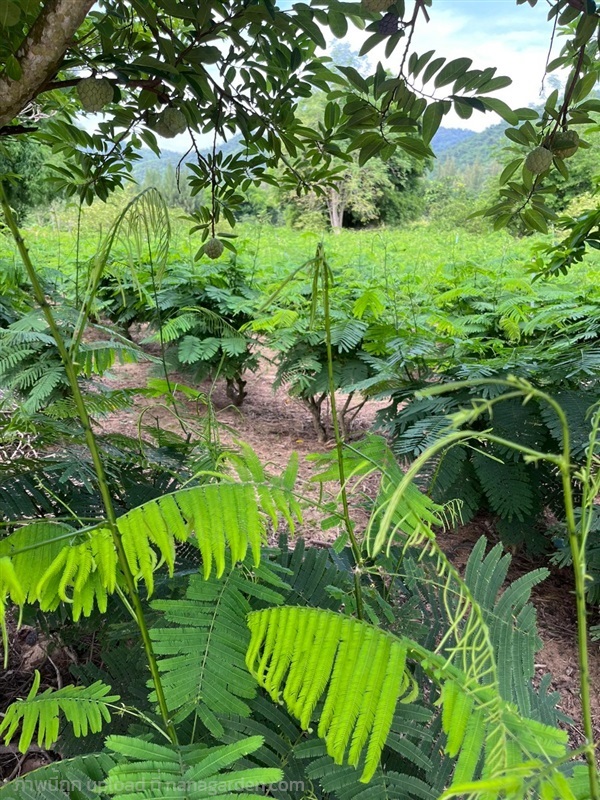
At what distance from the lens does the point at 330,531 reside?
2689mm

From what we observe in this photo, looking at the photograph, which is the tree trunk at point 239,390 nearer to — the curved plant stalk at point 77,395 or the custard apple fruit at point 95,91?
the custard apple fruit at point 95,91

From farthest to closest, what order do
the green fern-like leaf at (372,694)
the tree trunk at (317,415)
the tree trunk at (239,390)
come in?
the tree trunk at (239,390), the tree trunk at (317,415), the green fern-like leaf at (372,694)

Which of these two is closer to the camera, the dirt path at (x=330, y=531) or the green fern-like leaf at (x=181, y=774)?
the green fern-like leaf at (x=181, y=774)

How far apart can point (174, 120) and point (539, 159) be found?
2.84 feet

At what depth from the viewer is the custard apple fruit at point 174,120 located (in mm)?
1206

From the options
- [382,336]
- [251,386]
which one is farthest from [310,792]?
[251,386]

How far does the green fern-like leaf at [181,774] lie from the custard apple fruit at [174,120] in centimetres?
125

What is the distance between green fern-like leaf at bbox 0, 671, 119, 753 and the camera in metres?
0.63

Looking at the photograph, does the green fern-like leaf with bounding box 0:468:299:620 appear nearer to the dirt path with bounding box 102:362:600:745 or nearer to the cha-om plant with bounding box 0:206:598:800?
the cha-om plant with bounding box 0:206:598:800

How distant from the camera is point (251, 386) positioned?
15.9 ft

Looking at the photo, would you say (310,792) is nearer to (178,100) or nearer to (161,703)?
(161,703)

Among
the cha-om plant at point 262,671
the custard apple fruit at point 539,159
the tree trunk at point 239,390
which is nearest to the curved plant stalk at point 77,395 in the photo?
the cha-om plant at point 262,671

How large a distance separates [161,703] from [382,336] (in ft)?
6.74

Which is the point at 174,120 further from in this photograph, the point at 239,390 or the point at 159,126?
the point at 239,390
